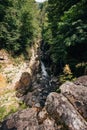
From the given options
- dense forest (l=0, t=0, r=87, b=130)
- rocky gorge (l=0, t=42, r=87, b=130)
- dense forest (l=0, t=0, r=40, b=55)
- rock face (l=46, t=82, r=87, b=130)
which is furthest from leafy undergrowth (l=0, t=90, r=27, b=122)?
dense forest (l=0, t=0, r=40, b=55)

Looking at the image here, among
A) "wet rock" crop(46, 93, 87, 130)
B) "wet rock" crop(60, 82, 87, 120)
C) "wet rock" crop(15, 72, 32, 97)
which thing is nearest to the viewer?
"wet rock" crop(46, 93, 87, 130)

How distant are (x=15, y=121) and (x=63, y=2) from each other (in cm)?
1205

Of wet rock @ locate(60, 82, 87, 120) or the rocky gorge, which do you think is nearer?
the rocky gorge

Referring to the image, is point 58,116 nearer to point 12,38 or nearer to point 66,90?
point 66,90

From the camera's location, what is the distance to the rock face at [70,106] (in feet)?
29.6

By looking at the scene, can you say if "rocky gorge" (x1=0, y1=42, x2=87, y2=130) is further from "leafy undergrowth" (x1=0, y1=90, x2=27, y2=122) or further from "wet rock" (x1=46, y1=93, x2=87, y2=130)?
"leafy undergrowth" (x1=0, y1=90, x2=27, y2=122)

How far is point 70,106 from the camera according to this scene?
975 cm

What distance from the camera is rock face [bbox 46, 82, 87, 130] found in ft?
29.6

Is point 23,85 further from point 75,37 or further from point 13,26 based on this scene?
point 13,26

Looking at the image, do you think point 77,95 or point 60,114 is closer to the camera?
point 60,114

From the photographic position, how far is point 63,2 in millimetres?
18938

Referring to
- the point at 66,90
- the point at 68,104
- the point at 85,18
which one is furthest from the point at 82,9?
the point at 68,104

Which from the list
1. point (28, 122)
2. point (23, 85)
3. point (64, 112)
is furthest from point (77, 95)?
point (23, 85)

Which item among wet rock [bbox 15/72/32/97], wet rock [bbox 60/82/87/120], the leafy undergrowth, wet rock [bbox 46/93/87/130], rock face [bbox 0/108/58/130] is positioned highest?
wet rock [bbox 60/82/87/120]
